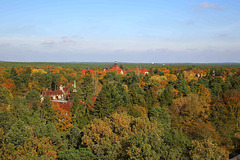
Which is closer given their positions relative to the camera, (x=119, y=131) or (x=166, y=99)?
(x=119, y=131)

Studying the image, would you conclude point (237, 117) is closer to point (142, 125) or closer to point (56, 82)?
point (142, 125)

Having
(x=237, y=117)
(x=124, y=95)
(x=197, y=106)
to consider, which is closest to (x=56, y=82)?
(x=124, y=95)

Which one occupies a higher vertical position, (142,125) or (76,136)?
(142,125)

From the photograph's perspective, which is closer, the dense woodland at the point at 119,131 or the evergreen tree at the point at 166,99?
the dense woodland at the point at 119,131

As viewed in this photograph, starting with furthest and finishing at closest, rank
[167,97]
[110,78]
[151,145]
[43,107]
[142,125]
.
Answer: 1. [110,78]
2. [167,97]
3. [43,107]
4. [142,125]
5. [151,145]

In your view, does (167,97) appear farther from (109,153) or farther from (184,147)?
(109,153)

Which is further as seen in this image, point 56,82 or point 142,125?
point 56,82

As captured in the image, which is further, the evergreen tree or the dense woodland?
the evergreen tree

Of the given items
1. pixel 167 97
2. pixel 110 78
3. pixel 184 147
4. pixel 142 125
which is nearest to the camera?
pixel 184 147

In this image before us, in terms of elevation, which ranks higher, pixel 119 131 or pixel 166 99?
pixel 166 99
